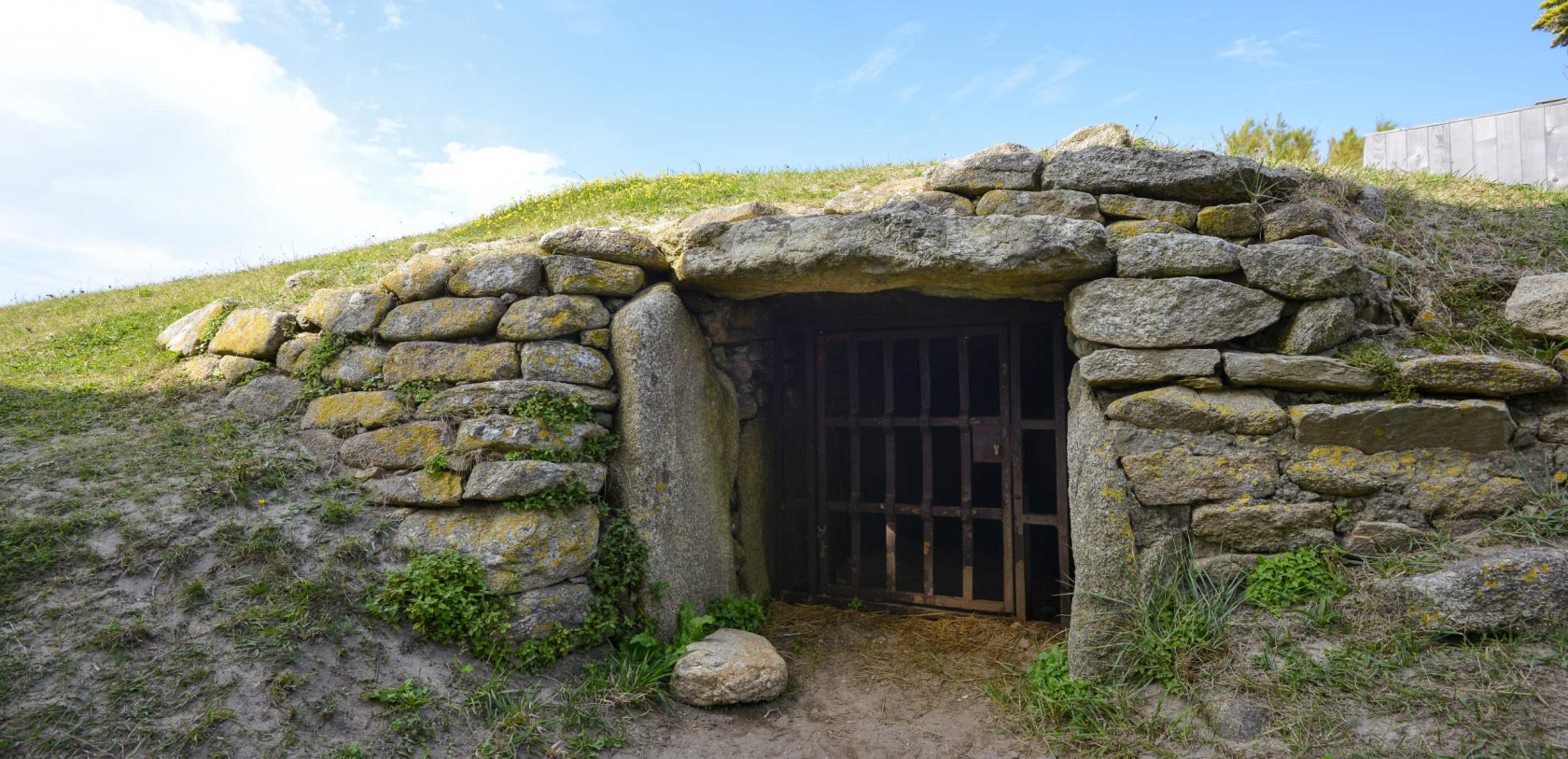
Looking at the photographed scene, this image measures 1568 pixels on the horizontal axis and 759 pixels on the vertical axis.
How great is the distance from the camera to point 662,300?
4.18m

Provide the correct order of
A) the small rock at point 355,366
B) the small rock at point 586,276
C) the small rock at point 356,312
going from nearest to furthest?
the small rock at point 586,276
the small rock at point 355,366
the small rock at point 356,312

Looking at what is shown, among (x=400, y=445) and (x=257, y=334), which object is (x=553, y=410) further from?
(x=257, y=334)

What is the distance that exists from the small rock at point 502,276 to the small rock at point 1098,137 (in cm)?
309

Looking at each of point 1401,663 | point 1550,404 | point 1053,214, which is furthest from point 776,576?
point 1550,404

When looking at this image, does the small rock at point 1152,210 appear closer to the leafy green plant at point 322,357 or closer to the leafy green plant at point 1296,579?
the leafy green plant at point 1296,579

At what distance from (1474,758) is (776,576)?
11.8 ft

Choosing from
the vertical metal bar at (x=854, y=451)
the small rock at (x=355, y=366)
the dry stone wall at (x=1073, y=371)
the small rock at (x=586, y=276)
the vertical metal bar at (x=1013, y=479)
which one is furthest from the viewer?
the vertical metal bar at (x=854, y=451)

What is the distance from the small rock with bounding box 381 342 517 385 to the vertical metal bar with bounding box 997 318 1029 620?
2.91m

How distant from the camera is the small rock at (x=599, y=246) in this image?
422 centimetres

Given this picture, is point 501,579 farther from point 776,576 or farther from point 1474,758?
point 1474,758

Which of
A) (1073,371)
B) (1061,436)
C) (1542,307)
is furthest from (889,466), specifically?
(1542,307)

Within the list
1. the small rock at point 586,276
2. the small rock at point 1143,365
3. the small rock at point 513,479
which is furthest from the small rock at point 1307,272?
the small rock at point 513,479

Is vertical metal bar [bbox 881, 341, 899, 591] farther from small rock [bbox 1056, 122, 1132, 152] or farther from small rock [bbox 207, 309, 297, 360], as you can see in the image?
small rock [bbox 207, 309, 297, 360]

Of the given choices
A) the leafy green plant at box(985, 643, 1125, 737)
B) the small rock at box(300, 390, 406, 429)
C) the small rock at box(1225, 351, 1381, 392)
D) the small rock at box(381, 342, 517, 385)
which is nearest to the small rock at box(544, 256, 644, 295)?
the small rock at box(381, 342, 517, 385)
